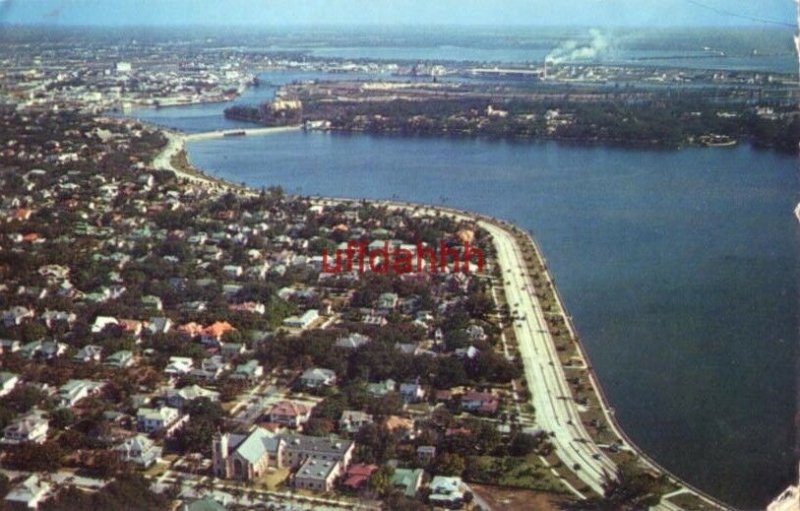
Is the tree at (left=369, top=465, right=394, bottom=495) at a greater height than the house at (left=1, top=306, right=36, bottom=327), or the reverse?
the house at (left=1, top=306, right=36, bottom=327)

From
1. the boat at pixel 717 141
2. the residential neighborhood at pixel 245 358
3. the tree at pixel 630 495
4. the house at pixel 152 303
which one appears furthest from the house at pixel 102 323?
the boat at pixel 717 141

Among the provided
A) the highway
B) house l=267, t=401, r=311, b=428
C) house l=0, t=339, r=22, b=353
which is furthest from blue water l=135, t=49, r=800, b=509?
house l=0, t=339, r=22, b=353

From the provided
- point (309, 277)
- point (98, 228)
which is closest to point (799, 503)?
point (309, 277)

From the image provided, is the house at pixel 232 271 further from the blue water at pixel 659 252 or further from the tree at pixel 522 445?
the tree at pixel 522 445

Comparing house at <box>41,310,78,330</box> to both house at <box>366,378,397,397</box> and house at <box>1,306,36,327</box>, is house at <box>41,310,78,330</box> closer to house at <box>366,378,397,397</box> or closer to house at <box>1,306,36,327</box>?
house at <box>1,306,36,327</box>

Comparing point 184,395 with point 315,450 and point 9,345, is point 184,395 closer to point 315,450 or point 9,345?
point 315,450
